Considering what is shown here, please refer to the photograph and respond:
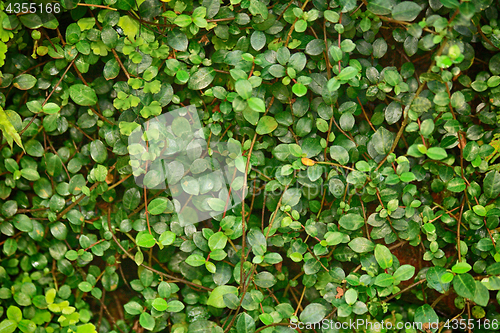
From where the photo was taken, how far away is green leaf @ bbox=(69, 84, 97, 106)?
121 cm

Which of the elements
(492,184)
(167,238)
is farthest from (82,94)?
(492,184)

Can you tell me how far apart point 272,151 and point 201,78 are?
360mm

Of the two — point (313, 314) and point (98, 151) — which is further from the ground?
point (98, 151)

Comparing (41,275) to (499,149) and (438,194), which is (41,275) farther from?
(499,149)

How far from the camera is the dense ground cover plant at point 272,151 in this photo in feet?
3.62

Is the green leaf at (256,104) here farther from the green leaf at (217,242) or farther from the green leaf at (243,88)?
the green leaf at (217,242)

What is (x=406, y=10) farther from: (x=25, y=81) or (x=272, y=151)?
(x=25, y=81)

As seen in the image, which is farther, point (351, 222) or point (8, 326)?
point (8, 326)

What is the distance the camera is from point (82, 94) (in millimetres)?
1218

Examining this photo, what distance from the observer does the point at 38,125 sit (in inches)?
51.0

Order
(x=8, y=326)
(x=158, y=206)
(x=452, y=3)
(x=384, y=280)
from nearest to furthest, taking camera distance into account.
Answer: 1. (x=452, y=3)
2. (x=384, y=280)
3. (x=158, y=206)
4. (x=8, y=326)

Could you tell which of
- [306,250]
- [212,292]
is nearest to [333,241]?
[306,250]

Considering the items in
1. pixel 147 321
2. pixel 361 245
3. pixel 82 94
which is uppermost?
pixel 82 94

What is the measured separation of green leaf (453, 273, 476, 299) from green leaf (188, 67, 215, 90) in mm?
1047
